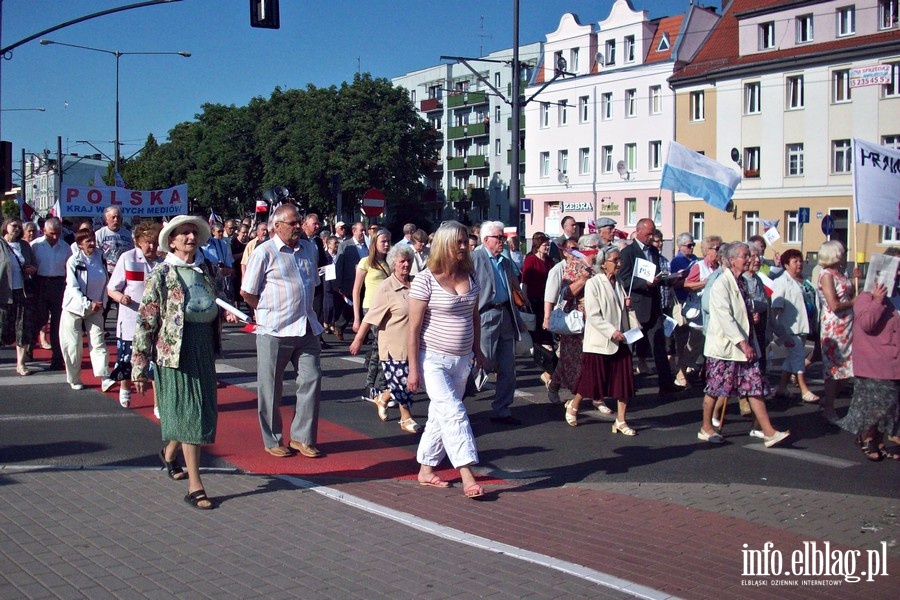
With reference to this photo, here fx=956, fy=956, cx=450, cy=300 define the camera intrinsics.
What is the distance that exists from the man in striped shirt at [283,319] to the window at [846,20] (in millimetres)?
43393

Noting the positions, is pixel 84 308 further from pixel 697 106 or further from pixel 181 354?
pixel 697 106

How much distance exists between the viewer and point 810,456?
8281 mm

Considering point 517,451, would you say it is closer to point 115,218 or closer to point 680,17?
point 115,218

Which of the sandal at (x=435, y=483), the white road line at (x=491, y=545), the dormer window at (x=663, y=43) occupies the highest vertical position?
the dormer window at (x=663, y=43)

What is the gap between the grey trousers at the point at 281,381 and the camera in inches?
297

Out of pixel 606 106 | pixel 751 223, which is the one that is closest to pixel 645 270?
pixel 751 223

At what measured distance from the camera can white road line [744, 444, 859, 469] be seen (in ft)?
26.3

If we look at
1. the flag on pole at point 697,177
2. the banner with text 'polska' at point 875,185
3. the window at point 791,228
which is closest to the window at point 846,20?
the window at point 791,228

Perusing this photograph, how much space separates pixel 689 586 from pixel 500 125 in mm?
80458

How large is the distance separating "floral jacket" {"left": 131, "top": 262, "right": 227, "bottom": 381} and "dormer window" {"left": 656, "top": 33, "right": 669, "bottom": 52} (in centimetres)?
5350

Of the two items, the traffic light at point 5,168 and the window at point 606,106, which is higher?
the window at point 606,106

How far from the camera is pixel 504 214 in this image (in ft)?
275

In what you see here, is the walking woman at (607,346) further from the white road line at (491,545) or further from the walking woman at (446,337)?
the white road line at (491,545)

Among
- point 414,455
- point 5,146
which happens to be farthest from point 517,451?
point 5,146
